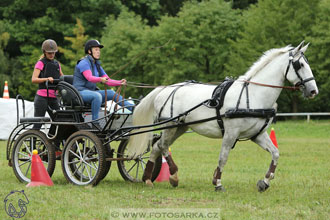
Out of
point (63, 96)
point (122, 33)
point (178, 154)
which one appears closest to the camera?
point (63, 96)

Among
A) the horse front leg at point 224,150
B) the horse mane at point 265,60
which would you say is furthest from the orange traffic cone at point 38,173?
the horse mane at point 265,60

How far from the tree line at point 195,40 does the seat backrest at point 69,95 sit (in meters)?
12.9

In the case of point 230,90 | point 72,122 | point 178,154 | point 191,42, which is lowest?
point 178,154

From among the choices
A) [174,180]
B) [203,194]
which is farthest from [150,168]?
[203,194]

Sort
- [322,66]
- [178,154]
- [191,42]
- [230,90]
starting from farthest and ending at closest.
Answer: [191,42] → [322,66] → [178,154] → [230,90]

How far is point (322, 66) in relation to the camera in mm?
26734

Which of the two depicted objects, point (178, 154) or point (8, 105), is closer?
point (178, 154)

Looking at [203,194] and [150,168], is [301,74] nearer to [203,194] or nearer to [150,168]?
[203,194]

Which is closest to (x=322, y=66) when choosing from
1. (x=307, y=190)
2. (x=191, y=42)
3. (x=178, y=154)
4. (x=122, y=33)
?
(x=191, y=42)

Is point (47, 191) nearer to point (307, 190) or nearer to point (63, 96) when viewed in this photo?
point (63, 96)

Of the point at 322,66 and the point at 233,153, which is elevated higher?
the point at 322,66

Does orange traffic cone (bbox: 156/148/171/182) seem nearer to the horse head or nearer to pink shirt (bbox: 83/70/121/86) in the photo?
pink shirt (bbox: 83/70/121/86)

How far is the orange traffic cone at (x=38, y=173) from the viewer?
8705 mm

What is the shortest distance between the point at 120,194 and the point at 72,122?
177 centimetres
